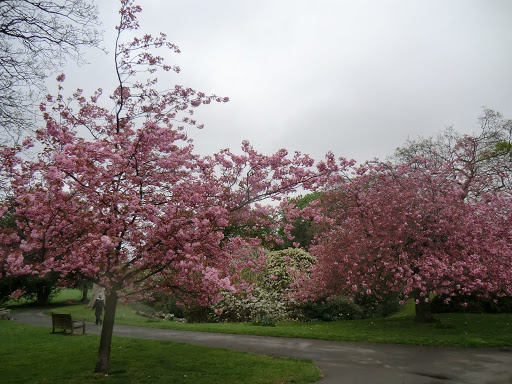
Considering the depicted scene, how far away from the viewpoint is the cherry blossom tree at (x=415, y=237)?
14.1 metres

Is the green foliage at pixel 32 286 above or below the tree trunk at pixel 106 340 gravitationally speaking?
above

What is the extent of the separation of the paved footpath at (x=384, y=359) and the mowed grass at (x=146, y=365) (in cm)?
96

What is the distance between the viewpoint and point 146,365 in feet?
32.5

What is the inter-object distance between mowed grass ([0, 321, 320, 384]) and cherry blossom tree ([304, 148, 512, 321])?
6.16 meters

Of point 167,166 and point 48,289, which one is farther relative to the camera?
point 48,289

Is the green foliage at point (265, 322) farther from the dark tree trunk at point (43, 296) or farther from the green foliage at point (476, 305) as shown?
the dark tree trunk at point (43, 296)

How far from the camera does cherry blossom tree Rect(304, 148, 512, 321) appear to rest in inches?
555

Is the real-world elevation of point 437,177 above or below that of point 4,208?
above

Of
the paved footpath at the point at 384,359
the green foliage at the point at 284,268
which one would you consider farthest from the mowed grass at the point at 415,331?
the green foliage at the point at 284,268

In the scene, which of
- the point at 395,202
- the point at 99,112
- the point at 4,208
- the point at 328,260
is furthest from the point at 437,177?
the point at 4,208

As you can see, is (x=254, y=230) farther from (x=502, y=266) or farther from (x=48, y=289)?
(x=48, y=289)

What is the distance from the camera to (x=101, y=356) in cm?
913

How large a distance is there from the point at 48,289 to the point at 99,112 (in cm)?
3131

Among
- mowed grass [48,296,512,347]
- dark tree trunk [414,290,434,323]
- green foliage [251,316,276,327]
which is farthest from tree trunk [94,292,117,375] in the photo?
dark tree trunk [414,290,434,323]
